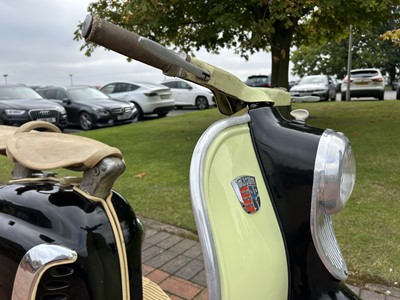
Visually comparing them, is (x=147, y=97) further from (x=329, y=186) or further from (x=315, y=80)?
(x=329, y=186)

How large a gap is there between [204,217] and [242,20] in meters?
5.69

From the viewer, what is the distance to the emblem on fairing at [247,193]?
121 centimetres

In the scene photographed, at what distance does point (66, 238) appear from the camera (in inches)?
46.5

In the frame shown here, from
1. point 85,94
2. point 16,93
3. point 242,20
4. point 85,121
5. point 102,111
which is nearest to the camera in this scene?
point 242,20

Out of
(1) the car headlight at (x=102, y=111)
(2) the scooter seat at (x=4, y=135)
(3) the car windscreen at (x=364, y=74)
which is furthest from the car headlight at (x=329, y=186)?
(3) the car windscreen at (x=364, y=74)

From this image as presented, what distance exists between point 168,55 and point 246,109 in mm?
435

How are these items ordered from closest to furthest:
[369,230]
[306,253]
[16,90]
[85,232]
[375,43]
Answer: [85,232] → [306,253] → [369,230] → [16,90] → [375,43]

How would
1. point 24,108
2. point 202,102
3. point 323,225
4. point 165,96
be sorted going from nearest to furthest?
point 323,225 → point 24,108 → point 165,96 → point 202,102

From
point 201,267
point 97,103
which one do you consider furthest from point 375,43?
point 201,267

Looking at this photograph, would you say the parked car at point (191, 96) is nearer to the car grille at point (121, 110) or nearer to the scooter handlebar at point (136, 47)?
the car grille at point (121, 110)

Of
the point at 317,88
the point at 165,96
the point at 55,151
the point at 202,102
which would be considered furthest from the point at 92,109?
the point at 55,151

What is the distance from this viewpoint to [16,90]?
36.2 feet

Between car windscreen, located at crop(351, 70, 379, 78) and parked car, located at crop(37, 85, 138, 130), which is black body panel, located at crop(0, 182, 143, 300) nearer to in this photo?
parked car, located at crop(37, 85, 138, 130)

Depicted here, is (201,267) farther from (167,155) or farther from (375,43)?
(375,43)
